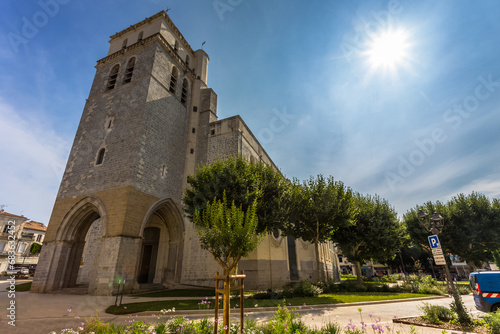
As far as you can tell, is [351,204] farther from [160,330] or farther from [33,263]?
[33,263]

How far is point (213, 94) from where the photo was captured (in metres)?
28.5

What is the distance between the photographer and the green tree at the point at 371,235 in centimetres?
2058

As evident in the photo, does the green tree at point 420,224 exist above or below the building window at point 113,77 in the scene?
below

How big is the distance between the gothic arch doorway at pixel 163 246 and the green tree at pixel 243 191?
6.48 metres

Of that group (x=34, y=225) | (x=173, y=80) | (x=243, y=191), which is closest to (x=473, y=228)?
(x=243, y=191)

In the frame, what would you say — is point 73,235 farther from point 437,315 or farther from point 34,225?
point 34,225

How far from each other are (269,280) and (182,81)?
23.5 meters

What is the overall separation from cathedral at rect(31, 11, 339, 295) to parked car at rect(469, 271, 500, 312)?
1353 centimetres

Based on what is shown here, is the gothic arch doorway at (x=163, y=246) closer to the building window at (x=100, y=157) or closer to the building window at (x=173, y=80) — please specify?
the building window at (x=100, y=157)

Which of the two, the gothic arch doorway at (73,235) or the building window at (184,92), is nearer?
the gothic arch doorway at (73,235)

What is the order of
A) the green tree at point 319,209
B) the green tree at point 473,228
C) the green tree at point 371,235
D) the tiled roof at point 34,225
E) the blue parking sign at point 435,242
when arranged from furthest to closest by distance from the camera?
the tiled roof at point 34,225, the green tree at point 473,228, the green tree at point 371,235, the green tree at point 319,209, the blue parking sign at point 435,242

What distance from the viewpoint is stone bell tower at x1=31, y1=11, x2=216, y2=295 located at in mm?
17812

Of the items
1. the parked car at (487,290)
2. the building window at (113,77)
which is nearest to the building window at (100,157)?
the building window at (113,77)

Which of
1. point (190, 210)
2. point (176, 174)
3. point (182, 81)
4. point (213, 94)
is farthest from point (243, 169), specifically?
point (182, 81)
